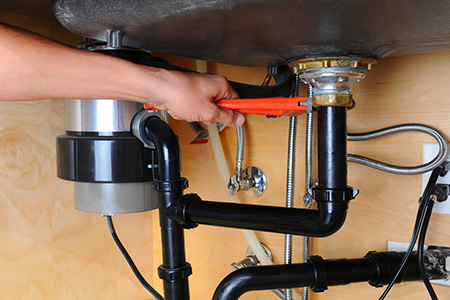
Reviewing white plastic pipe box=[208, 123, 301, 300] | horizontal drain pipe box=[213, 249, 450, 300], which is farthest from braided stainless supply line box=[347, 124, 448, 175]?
white plastic pipe box=[208, 123, 301, 300]

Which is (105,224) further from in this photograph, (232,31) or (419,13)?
(419,13)

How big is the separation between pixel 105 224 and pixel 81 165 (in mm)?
348

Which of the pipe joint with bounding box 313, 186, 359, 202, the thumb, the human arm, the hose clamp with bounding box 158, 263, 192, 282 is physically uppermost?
the human arm

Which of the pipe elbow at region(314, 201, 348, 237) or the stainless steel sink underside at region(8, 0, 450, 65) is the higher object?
the stainless steel sink underside at region(8, 0, 450, 65)

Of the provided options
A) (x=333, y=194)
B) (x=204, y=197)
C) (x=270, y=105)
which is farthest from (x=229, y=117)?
(x=204, y=197)

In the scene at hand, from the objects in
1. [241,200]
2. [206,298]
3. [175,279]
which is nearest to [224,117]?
[175,279]

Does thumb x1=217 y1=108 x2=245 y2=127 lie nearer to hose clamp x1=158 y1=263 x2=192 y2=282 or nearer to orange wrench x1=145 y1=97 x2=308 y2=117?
orange wrench x1=145 y1=97 x2=308 y2=117

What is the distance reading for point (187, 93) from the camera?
607 millimetres

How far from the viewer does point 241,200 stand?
1008mm

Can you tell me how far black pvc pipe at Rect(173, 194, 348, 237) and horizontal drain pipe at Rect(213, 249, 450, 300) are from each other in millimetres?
67

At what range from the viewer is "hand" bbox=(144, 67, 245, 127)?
0.60 meters

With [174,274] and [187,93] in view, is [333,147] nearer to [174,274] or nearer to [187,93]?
[187,93]

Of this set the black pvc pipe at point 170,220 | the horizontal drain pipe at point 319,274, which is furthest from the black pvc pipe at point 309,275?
the black pvc pipe at point 170,220

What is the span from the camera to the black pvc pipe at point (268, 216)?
59 centimetres
